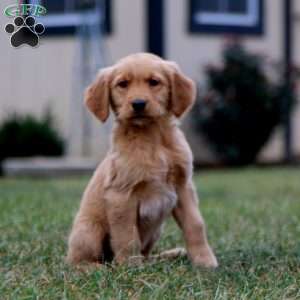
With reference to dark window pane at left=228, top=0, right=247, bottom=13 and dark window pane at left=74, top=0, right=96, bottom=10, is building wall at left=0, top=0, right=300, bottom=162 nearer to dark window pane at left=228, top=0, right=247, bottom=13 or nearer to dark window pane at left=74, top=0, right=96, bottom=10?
dark window pane at left=74, top=0, right=96, bottom=10

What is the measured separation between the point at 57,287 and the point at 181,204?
1.01 m

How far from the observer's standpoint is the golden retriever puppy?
4496 mm

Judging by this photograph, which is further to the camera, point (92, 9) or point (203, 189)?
point (92, 9)

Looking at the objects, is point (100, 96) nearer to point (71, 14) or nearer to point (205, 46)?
point (71, 14)

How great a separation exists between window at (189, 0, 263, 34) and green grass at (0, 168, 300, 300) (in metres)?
5.33

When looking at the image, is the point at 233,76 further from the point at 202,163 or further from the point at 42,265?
the point at 42,265

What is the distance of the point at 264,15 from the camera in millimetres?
14391

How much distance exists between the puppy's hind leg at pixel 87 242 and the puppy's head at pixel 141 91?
636 millimetres

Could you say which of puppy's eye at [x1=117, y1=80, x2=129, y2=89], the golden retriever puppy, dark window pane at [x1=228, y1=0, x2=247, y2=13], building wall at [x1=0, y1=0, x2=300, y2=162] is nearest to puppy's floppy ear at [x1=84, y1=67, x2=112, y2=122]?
the golden retriever puppy

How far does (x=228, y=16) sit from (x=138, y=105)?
400 inches

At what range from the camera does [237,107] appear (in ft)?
44.5

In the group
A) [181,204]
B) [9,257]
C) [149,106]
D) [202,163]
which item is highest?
[149,106]

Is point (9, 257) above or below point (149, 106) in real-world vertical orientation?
below

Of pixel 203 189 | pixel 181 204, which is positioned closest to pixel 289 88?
pixel 203 189
